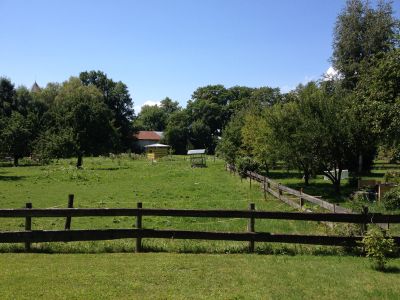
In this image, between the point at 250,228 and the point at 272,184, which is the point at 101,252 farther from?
the point at 272,184

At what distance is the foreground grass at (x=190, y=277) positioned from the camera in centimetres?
670

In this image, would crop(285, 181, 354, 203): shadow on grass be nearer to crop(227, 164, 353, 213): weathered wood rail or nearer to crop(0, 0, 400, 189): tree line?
crop(0, 0, 400, 189): tree line

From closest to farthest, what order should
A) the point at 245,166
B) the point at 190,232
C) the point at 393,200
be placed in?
1. the point at 190,232
2. the point at 393,200
3. the point at 245,166

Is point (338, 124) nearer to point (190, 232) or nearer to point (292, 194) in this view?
point (292, 194)

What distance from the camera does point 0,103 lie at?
70.2 meters

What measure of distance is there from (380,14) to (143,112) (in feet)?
428

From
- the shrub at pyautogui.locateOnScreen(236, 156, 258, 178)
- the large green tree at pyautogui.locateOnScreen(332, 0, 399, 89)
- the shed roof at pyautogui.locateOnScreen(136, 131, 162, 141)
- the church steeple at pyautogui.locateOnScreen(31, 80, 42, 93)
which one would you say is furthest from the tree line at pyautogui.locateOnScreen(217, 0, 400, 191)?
the shed roof at pyautogui.locateOnScreen(136, 131, 162, 141)

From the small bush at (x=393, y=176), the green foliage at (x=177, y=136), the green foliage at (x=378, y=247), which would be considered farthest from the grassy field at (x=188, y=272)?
the green foliage at (x=177, y=136)

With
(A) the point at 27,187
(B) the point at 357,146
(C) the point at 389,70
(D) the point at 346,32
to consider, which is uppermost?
(D) the point at 346,32

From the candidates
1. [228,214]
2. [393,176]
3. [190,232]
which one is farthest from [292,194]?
[190,232]

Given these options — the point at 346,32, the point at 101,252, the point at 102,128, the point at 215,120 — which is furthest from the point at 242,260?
the point at 215,120

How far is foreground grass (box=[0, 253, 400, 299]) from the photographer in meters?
6.70

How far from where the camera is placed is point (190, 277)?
25.0 ft

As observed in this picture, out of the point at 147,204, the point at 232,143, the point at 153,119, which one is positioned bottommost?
the point at 147,204
